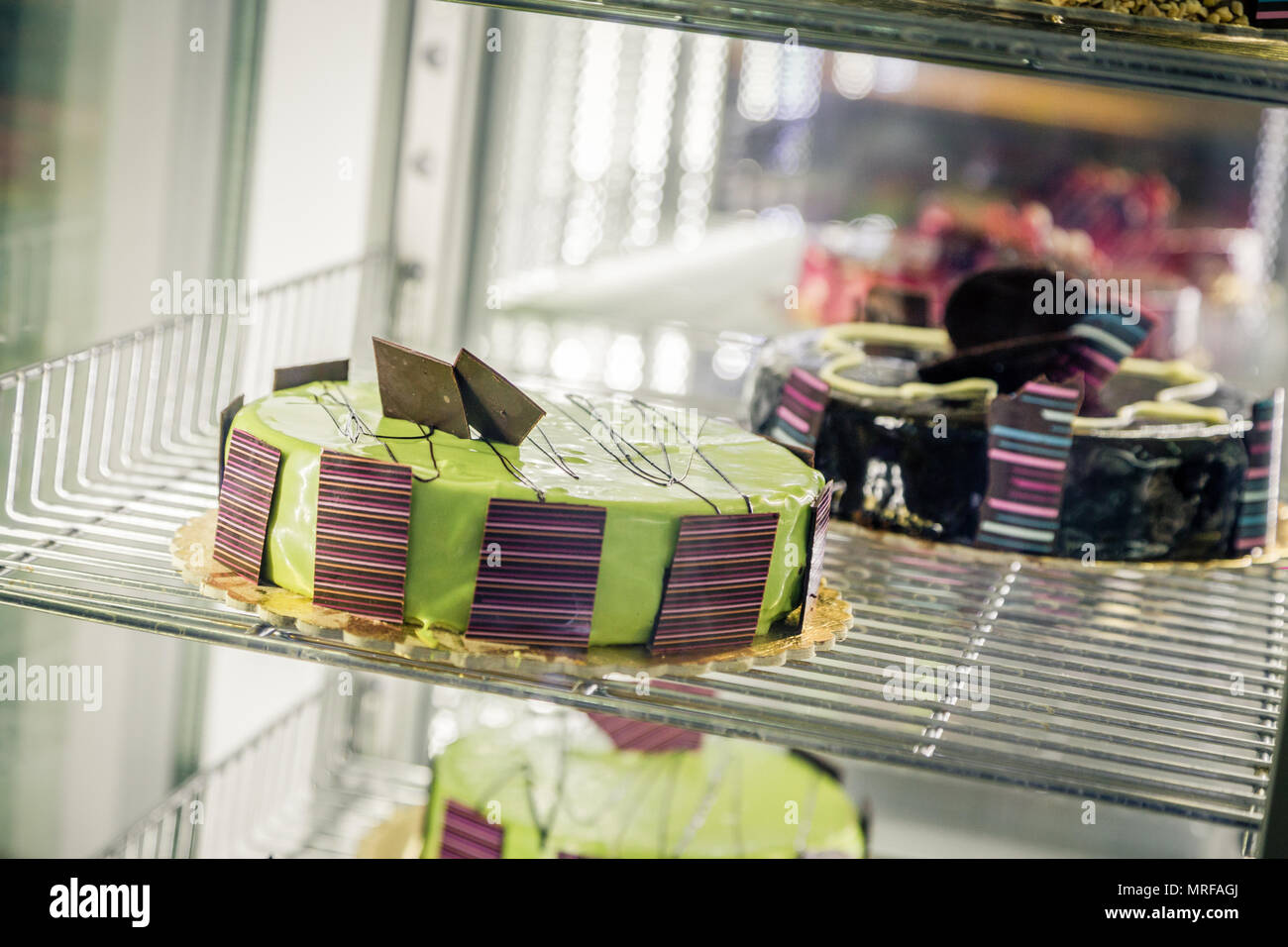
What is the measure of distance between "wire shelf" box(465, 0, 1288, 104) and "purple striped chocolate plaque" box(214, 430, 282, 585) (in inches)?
12.7

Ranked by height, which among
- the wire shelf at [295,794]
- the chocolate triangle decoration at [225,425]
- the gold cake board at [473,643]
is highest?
the chocolate triangle decoration at [225,425]

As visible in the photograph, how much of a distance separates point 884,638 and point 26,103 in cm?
99

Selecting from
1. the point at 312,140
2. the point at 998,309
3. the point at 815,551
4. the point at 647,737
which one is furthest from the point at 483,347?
the point at 815,551

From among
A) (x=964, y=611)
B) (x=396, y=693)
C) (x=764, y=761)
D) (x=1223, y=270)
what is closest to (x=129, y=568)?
(x=964, y=611)

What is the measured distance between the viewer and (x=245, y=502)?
2.75ft

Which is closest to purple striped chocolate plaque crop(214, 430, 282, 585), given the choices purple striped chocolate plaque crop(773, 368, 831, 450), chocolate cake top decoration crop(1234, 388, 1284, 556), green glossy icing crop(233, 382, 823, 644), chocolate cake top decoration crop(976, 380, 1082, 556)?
green glossy icing crop(233, 382, 823, 644)

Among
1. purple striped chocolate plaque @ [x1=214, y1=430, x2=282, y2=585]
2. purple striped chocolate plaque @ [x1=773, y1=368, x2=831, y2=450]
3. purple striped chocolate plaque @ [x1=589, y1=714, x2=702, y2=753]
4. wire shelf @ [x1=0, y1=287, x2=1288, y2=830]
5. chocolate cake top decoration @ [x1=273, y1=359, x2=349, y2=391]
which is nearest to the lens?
wire shelf @ [x1=0, y1=287, x2=1288, y2=830]

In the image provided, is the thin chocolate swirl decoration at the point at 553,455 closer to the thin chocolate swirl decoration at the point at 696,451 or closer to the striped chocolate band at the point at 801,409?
the thin chocolate swirl decoration at the point at 696,451

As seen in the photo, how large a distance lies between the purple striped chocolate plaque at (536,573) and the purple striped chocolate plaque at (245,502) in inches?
6.0

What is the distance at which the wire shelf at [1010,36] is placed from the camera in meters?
0.77

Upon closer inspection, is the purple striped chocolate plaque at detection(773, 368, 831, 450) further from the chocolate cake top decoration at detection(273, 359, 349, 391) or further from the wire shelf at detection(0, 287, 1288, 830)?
the chocolate cake top decoration at detection(273, 359, 349, 391)

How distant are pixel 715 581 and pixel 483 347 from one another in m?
0.77

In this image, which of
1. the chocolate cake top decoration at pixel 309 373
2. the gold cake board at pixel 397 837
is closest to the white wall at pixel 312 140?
the gold cake board at pixel 397 837

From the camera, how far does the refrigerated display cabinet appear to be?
77cm
